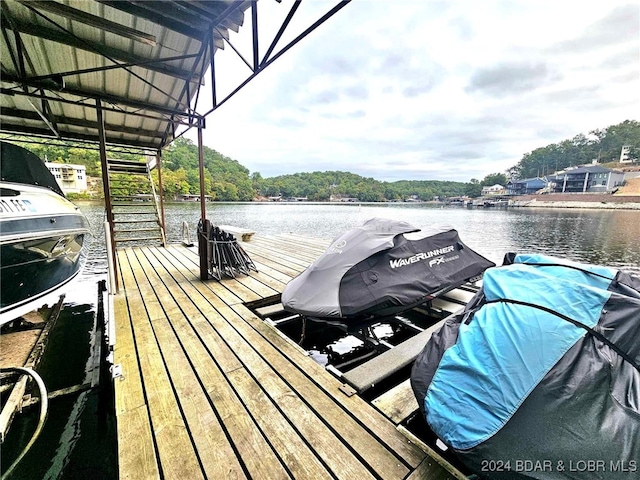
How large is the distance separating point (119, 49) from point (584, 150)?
328 feet

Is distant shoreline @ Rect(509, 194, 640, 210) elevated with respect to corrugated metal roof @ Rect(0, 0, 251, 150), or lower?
lower

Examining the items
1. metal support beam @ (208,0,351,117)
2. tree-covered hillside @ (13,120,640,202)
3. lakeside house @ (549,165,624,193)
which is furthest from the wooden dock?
lakeside house @ (549,165,624,193)

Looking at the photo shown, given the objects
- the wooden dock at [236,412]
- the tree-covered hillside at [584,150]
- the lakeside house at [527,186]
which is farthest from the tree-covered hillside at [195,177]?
the tree-covered hillside at [584,150]

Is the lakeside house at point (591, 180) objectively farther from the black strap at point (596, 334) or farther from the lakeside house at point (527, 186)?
the black strap at point (596, 334)

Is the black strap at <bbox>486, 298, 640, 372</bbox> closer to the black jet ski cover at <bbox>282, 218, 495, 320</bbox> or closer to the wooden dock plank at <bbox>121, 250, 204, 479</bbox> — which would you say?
the black jet ski cover at <bbox>282, 218, 495, 320</bbox>

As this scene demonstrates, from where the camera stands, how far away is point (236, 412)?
142cm

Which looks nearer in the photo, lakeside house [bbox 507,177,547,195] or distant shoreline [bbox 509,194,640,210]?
distant shoreline [bbox 509,194,640,210]

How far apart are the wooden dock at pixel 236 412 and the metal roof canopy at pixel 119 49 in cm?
234

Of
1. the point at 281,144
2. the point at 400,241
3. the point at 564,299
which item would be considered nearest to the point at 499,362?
the point at 564,299

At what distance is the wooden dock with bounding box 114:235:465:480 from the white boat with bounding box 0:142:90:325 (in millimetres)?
671

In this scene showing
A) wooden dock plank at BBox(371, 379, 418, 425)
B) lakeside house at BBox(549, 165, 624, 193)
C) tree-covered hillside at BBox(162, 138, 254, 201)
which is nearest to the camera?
wooden dock plank at BBox(371, 379, 418, 425)

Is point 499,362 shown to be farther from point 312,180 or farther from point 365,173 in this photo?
point 365,173

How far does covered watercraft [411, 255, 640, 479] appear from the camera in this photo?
819 millimetres

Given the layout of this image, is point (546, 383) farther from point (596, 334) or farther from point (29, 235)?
point (29, 235)
